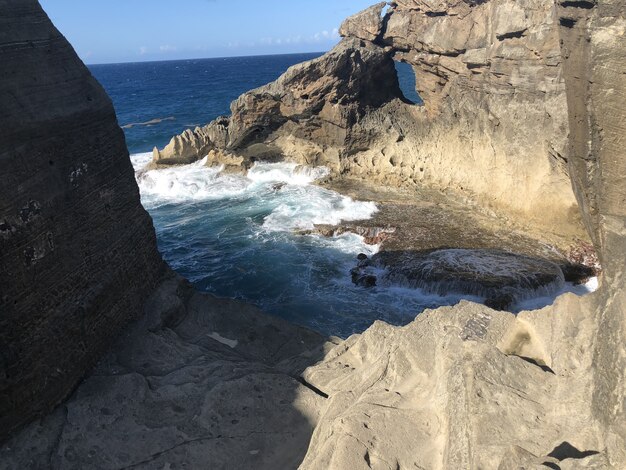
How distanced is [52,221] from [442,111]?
21601mm

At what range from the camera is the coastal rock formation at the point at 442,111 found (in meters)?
20.5

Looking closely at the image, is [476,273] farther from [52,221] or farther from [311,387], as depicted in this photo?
[52,221]

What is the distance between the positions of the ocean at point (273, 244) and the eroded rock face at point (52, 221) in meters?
7.38

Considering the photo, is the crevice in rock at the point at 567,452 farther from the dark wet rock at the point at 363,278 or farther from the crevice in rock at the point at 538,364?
the dark wet rock at the point at 363,278

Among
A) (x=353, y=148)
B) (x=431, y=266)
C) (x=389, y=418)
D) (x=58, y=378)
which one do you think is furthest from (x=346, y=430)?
(x=353, y=148)

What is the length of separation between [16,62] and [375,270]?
13.4 m

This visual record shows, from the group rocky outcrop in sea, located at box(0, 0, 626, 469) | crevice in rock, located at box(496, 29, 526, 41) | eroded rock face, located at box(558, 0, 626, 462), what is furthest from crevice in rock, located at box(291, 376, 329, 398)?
crevice in rock, located at box(496, 29, 526, 41)

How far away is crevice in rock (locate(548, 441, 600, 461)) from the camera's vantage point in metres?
4.53

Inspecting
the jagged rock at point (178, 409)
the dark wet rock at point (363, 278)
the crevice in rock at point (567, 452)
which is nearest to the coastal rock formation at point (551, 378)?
the crevice in rock at point (567, 452)

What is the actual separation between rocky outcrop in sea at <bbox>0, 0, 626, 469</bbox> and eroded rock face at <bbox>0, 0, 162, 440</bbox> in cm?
3

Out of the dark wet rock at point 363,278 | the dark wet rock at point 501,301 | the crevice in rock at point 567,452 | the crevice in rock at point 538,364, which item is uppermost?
the crevice in rock at point 567,452

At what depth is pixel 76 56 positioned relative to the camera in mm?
9836

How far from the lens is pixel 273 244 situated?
21797mm

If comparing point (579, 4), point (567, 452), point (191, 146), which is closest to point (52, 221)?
point (567, 452)
